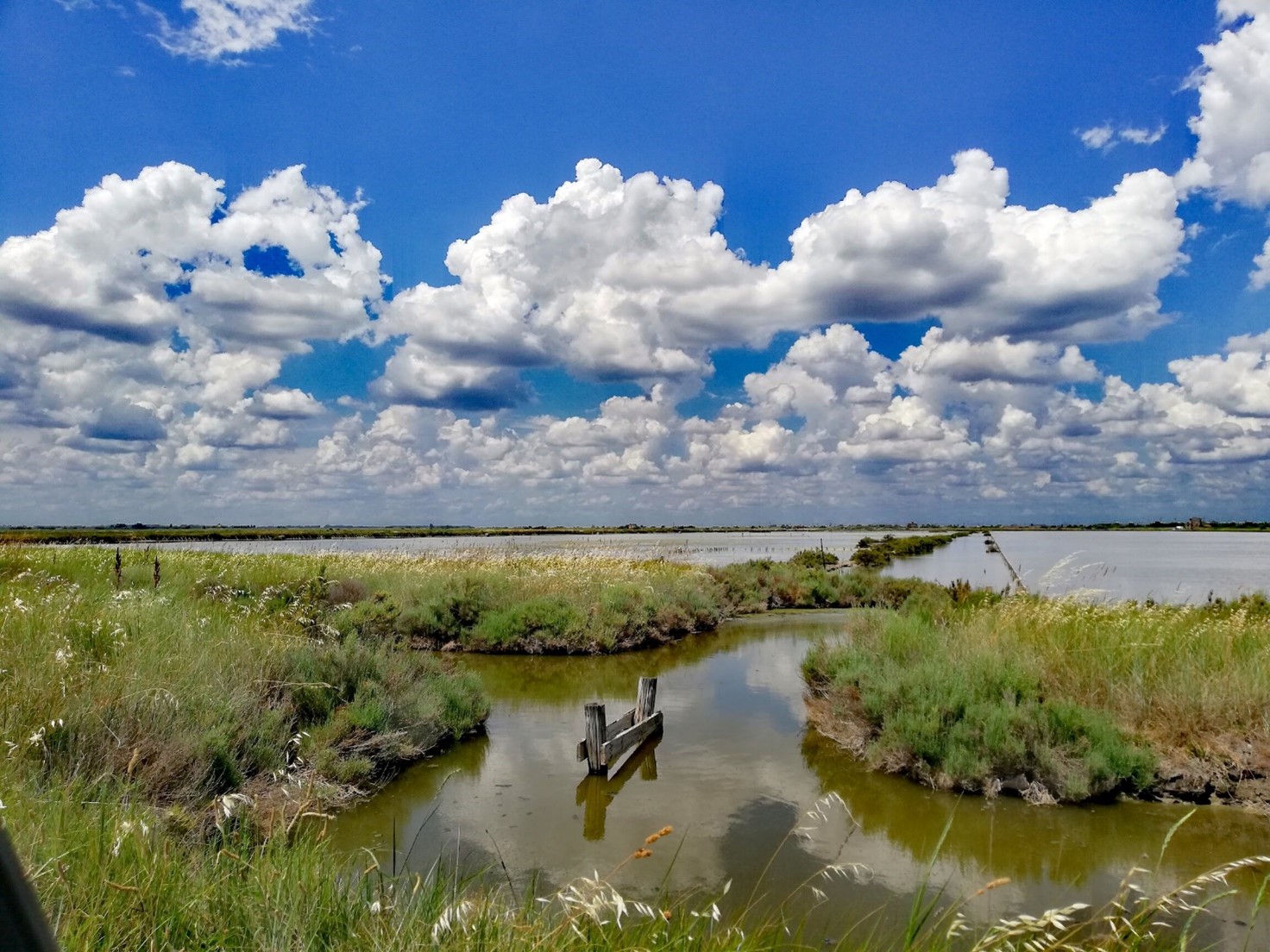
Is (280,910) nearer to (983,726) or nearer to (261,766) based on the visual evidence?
(261,766)

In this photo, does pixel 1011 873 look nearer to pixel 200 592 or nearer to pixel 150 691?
pixel 150 691

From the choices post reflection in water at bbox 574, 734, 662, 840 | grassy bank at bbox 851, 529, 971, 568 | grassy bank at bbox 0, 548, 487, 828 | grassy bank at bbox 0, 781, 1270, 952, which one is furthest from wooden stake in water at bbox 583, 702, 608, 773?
grassy bank at bbox 851, 529, 971, 568

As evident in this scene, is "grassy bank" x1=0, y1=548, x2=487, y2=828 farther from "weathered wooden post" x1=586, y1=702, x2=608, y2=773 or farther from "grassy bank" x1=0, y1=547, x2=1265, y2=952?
"weathered wooden post" x1=586, y1=702, x2=608, y2=773

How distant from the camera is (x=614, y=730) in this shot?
1148cm

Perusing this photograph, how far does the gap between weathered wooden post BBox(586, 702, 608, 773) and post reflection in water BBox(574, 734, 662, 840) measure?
219 mm

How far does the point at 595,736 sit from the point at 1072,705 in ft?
19.7

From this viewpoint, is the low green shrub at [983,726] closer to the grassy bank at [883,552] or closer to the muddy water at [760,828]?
the muddy water at [760,828]

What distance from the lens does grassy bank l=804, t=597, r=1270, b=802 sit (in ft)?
31.4

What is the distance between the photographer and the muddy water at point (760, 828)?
732 centimetres

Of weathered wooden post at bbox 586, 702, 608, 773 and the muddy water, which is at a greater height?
weathered wooden post at bbox 586, 702, 608, 773

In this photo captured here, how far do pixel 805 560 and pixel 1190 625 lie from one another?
96.7 ft

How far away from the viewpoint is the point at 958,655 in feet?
40.4

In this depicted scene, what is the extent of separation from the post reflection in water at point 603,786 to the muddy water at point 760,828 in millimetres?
31

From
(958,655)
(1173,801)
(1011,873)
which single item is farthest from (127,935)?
(958,655)
